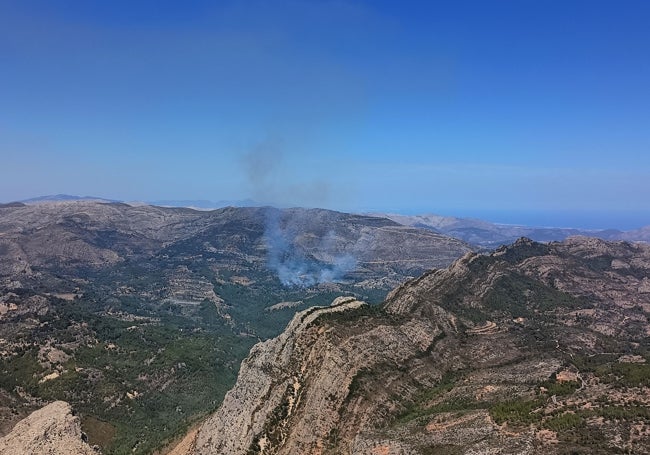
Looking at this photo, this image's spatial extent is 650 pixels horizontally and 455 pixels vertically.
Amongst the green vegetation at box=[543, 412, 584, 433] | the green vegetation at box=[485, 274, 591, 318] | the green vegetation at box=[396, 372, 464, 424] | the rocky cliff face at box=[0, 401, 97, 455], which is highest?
the green vegetation at box=[543, 412, 584, 433]

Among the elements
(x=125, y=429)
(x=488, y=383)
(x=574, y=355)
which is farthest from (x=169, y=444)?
(x=574, y=355)

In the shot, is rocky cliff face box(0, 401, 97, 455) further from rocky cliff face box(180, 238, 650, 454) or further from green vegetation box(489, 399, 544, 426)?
green vegetation box(489, 399, 544, 426)

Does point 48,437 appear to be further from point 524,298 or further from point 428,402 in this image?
point 524,298

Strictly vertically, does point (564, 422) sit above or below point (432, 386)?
above

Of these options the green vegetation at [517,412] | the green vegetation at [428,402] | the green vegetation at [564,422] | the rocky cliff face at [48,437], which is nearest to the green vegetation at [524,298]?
the green vegetation at [428,402]

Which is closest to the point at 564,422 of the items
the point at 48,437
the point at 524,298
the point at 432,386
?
the point at 432,386

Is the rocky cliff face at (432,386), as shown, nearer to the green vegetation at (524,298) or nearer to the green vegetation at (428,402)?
the green vegetation at (428,402)

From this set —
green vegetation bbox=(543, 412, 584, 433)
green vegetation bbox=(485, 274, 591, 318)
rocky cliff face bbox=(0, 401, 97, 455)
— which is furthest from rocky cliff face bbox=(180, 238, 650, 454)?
rocky cliff face bbox=(0, 401, 97, 455)
